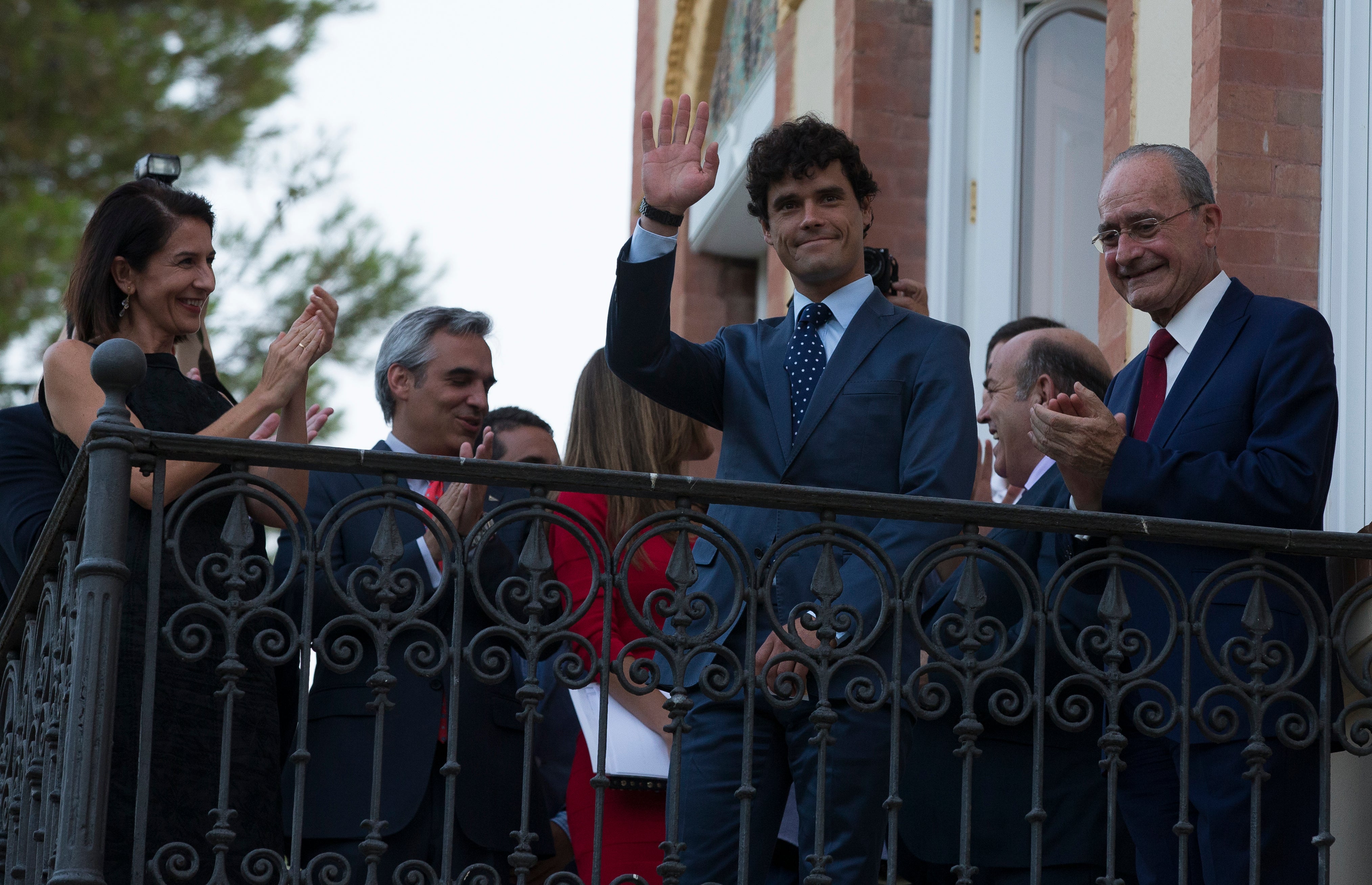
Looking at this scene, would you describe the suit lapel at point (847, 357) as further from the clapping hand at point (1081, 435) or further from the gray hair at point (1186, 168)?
the gray hair at point (1186, 168)

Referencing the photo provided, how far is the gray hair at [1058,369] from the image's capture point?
458 centimetres

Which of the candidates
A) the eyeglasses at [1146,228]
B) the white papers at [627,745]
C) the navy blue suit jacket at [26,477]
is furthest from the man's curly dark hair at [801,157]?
the navy blue suit jacket at [26,477]

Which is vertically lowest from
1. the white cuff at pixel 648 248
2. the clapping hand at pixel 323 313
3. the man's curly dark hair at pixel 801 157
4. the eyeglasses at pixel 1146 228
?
the clapping hand at pixel 323 313

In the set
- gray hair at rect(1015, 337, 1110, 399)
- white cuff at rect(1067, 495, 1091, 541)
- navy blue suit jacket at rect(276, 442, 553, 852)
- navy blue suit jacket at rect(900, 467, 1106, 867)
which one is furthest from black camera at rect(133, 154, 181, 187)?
white cuff at rect(1067, 495, 1091, 541)

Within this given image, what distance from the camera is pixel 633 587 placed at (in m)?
4.48

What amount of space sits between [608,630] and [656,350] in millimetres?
686

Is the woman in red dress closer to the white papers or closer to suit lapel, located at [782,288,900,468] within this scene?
the white papers

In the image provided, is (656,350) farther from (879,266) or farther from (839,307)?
(879,266)

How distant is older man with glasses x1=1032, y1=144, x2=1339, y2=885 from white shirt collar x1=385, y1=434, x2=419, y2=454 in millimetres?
1801

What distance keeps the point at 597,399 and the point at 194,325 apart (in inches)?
40.8

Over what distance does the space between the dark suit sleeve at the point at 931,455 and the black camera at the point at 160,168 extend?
232cm

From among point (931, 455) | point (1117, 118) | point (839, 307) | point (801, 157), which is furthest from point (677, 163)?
point (1117, 118)

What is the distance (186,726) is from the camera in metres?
3.91

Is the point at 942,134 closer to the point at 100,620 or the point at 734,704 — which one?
the point at 734,704
